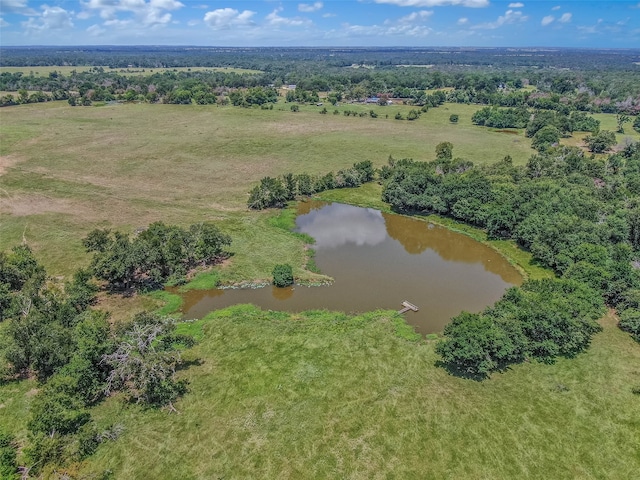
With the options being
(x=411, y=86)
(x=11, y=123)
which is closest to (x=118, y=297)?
(x=11, y=123)

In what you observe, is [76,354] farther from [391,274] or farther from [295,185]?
[295,185]

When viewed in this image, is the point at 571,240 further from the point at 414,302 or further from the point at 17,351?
the point at 17,351

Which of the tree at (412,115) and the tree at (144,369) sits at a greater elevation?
the tree at (412,115)

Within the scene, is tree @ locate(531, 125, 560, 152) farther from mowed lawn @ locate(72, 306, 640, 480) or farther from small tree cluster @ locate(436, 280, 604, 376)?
small tree cluster @ locate(436, 280, 604, 376)

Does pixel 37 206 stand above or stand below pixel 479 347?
below

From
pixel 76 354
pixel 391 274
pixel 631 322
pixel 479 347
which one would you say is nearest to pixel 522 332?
pixel 479 347

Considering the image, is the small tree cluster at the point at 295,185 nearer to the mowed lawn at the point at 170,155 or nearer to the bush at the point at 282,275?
the mowed lawn at the point at 170,155

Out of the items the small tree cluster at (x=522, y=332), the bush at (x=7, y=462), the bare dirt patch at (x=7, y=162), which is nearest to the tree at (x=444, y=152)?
the small tree cluster at (x=522, y=332)
